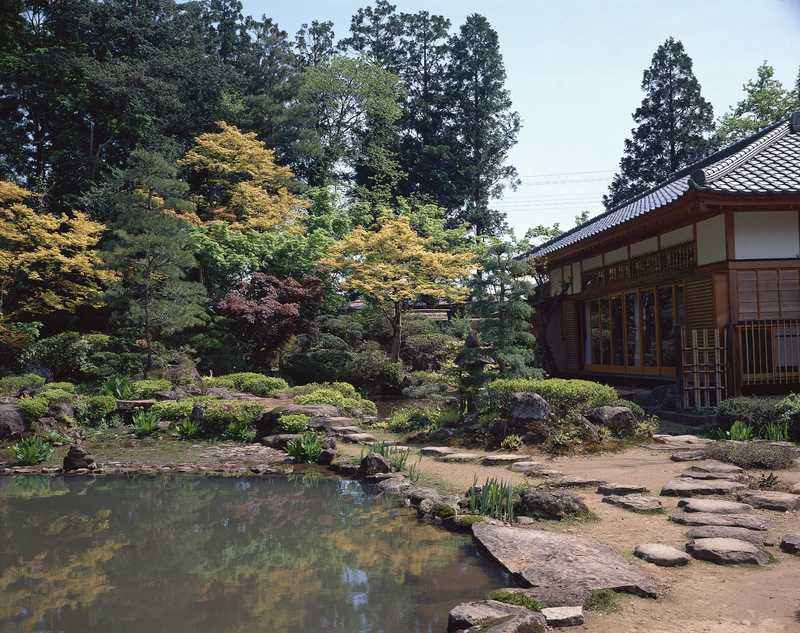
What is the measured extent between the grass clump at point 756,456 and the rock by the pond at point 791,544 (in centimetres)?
270

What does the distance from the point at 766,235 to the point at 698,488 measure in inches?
264

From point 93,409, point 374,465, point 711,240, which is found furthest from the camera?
point 93,409

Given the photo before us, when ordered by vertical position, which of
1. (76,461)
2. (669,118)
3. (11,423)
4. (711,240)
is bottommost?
(76,461)

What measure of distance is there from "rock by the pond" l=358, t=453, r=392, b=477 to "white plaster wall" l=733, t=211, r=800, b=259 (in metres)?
7.04

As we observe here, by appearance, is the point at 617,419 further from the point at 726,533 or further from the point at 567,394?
the point at 726,533

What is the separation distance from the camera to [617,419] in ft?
29.6

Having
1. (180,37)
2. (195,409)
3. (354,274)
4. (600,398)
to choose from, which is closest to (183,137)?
(180,37)

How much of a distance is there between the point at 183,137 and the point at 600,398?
21.4 m

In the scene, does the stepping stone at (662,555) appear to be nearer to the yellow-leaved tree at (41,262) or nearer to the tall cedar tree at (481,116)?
the yellow-leaved tree at (41,262)

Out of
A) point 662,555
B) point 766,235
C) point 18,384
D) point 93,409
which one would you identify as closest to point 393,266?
point 93,409

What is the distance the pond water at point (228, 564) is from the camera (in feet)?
13.0

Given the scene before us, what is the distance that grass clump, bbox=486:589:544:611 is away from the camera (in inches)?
139

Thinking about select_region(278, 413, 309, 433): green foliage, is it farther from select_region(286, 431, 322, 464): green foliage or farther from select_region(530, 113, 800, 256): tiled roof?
select_region(530, 113, 800, 256): tiled roof

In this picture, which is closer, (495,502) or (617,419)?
(495,502)
